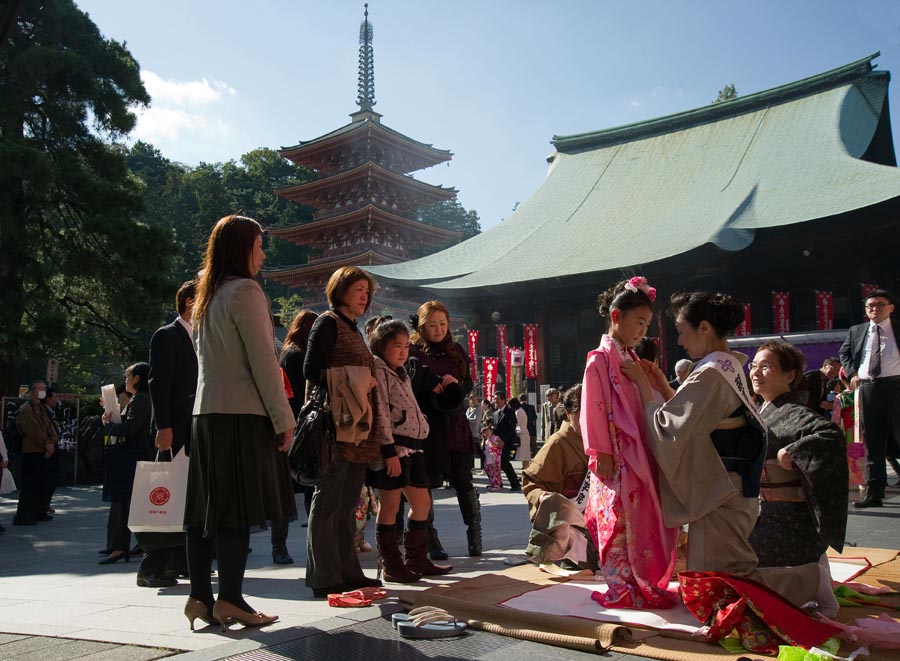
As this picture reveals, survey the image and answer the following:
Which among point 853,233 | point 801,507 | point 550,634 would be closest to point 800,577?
point 801,507

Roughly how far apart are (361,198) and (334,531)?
2543 centimetres

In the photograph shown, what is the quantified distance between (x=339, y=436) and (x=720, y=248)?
40.3ft

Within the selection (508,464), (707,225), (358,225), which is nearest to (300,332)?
(508,464)

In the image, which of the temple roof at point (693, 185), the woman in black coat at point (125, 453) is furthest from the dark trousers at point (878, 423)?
the temple roof at point (693, 185)

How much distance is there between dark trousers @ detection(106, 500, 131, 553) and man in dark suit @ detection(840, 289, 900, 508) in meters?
5.45

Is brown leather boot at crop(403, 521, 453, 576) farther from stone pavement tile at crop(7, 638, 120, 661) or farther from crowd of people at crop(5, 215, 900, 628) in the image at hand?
stone pavement tile at crop(7, 638, 120, 661)

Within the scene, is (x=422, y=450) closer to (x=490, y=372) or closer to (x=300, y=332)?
(x=300, y=332)

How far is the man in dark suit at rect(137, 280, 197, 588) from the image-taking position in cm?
377

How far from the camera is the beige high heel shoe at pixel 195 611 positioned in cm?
288

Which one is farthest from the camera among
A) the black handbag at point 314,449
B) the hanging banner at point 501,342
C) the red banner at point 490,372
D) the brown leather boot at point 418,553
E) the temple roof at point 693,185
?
the hanging banner at point 501,342

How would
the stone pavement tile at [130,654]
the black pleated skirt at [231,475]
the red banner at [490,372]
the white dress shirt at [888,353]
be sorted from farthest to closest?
the red banner at [490,372]
the white dress shirt at [888,353]
the black pleated skirt at [231,475]
the stone pavement tile at [130,654]

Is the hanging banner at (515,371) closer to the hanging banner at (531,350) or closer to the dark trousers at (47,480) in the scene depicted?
the hanging banner at (531,350)

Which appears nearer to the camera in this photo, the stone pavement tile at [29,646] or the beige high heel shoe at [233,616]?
the stone pavement tile at [29,646]

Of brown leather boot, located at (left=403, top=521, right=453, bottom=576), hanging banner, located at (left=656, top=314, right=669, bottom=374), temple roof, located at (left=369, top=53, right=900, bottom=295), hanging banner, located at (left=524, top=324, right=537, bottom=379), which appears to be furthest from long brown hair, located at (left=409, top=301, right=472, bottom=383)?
hanging banner, located at (left=524, top=324, right=537, bottom=379)
